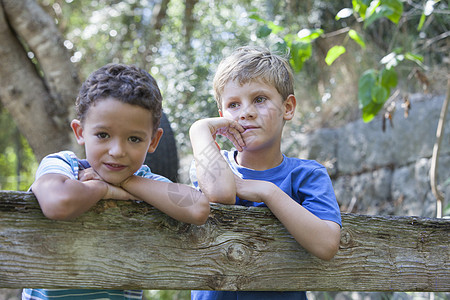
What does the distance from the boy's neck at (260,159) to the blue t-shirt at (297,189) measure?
0.04m

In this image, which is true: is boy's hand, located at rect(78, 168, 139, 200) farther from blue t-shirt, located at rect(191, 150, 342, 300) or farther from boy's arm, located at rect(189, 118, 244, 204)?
blue t-shirt, located at rect(191, 150, 342, 300)

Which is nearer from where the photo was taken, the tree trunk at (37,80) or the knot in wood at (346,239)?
the knot in wood at (346,239)

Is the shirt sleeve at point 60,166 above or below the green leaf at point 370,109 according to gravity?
below

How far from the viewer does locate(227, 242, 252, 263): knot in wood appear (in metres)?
1.29

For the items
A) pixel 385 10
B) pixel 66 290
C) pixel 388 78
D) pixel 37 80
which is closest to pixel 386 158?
pixel 388 78

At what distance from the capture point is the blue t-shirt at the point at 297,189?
1.49 metres

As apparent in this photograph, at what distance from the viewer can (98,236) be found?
3.81 ft

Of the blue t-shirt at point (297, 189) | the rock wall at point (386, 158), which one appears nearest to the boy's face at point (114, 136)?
the blue t-shirt at point (297, 189)

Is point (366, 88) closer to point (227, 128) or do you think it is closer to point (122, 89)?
point (227, 128)

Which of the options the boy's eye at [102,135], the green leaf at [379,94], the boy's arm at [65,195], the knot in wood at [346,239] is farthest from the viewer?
the green leaf at [379,94]

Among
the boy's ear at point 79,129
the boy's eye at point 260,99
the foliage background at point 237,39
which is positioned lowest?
the boy's ear at point 79,129

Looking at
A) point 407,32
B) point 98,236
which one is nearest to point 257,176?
point 98,236

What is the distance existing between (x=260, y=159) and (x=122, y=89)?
2.18 ft

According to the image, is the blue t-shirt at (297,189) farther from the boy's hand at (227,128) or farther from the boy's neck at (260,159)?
the boy's hand at (227,128)
